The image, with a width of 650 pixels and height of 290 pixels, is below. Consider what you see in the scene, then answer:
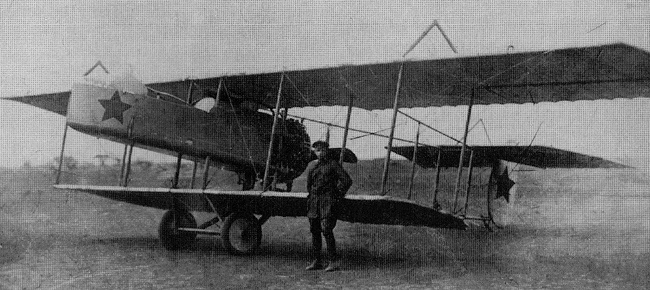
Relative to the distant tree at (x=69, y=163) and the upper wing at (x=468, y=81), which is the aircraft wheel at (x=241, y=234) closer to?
the upper wing at (x=468, y=81)

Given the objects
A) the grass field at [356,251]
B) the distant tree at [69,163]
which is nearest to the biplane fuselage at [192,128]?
the grass field at [356,251]

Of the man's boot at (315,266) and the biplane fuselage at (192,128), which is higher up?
the biplane fuselage at (192,128)

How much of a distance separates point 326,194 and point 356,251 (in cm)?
278

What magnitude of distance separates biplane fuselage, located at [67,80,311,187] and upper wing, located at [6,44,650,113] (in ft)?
1.68

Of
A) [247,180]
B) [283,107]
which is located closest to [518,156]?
[283,107]

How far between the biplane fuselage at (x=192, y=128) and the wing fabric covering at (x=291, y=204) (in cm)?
63

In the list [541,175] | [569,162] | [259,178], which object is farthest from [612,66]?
[541,175]

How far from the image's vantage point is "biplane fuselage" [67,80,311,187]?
7043 mm

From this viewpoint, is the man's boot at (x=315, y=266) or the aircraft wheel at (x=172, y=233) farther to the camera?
the aircraft wheel at (x=172, y=233)

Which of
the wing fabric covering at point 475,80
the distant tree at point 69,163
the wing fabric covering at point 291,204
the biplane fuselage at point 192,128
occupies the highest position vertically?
the wing fabric covering at point 475,80

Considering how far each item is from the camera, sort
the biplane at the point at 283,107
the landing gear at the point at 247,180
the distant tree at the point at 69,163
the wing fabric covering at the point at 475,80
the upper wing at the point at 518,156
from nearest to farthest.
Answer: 1. the wing fabric covering at the point at 475,80
2. the biplane at the point at 283,107
3. the landing gear at the point at 247,180
4. the upper wing at the point at 518,156
5. the distant tree at the point at 69,163

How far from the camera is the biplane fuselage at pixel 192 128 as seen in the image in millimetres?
7043

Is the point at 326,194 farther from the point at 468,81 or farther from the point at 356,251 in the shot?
the point at 468,81

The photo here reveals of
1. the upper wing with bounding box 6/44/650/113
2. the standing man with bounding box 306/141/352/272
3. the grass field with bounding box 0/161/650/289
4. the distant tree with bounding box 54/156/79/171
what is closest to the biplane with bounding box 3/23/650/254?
the upper wing with bounding box 6/44/650/113
